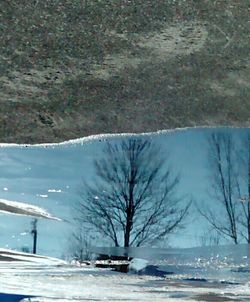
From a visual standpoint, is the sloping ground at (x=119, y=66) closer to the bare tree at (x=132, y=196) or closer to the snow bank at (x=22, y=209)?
the bare tree at (x=132, y=196)

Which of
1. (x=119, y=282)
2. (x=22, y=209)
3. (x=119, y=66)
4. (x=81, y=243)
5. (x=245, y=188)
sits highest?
(x=119, y=66)

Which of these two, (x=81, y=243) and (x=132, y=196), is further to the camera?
(x=132, y=196)

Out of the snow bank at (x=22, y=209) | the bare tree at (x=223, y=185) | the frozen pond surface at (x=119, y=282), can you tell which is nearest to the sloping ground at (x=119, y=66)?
the bare tree at (x=223, y=185)

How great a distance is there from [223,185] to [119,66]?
115 centimetres

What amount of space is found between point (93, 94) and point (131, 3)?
2.48ft

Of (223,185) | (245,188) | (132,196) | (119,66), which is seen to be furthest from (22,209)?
(245,188)

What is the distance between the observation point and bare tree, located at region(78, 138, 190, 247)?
4473 millimetres

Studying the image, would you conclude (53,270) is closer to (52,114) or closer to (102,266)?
(102,266)

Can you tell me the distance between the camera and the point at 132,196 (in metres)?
4.61

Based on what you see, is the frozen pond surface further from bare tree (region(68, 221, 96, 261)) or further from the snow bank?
the snow bank

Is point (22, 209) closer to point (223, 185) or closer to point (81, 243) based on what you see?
point (81, 243)

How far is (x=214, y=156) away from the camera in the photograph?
16.9 feet

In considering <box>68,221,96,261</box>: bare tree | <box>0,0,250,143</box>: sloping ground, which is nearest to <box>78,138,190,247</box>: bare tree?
<box>68,221,96,261</box>: bare tree

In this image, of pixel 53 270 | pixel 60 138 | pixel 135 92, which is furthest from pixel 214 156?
pixel 53 270
